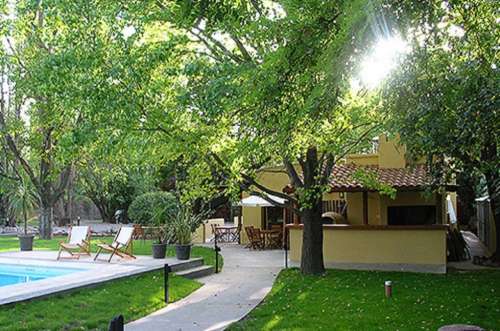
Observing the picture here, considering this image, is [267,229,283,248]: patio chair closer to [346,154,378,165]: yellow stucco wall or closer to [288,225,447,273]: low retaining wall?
[346,154,378,165]: yellow stucco wall

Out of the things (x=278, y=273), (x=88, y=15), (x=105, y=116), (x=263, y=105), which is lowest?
(x=278, y=273)

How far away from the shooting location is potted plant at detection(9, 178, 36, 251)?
694 inches

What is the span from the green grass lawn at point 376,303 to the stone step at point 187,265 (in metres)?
2.35

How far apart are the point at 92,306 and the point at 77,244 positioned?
6642mm

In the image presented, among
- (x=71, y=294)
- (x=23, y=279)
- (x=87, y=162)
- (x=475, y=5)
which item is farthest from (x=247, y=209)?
(x=475, y=5)

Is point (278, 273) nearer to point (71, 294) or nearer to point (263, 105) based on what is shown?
point (71, 294)

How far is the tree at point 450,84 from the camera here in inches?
279

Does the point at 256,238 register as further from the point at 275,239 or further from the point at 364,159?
the point at 364,159

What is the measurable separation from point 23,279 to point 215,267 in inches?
193

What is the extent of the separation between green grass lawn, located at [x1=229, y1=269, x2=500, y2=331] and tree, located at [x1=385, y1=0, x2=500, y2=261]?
2344 millimetres

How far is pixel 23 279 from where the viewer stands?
12.9 metres

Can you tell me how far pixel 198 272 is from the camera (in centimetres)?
1366

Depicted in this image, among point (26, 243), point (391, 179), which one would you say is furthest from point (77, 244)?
point (391, 179)

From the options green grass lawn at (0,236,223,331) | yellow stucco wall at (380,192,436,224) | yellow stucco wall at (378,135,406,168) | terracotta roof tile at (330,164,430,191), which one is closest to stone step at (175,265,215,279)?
green grass lawn at (0,236,223,331)
